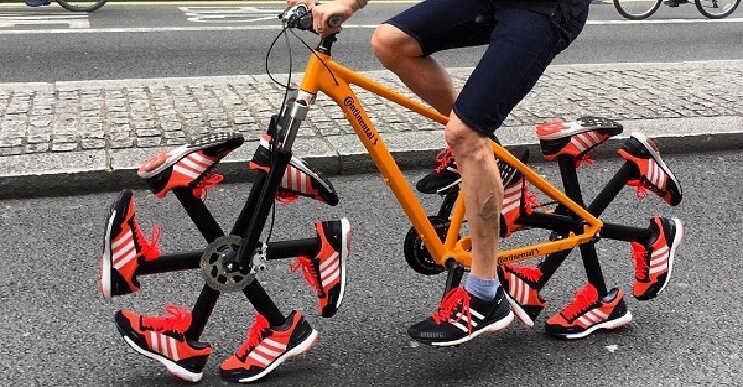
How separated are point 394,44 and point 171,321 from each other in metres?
1.34

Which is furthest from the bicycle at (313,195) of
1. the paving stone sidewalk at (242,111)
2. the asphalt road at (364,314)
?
the paving stone sidewalk at (242,111)

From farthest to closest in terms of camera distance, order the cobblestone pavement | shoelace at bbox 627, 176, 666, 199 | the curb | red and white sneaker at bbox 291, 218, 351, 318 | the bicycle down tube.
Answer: the cobblestone pavement < the curb < shoelace at bbox 627, 176, 666, 199 < red and white sneaker at bbox 291, 218, 351, 318 < the bicycle down tube

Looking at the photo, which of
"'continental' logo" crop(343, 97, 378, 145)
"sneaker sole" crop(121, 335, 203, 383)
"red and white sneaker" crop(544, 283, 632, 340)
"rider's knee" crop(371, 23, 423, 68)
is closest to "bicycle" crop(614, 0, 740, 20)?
"red and white sneaker" crop(544, 283, 632, 340)

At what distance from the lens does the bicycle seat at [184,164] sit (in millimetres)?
3320

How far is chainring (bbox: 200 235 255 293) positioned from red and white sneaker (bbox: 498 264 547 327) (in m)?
1.11

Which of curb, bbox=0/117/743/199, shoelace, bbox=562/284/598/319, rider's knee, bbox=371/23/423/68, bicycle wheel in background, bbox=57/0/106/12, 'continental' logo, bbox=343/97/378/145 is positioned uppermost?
rider's knee, bbox=371/23/423/68

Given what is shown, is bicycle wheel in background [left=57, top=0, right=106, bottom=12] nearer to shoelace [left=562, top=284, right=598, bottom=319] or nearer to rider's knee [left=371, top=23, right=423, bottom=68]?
rider's knee [left=371, top=23, right=423, bottom=68]

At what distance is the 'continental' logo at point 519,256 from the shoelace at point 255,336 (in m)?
0.99

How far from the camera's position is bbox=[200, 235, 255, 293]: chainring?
3398 millimetres

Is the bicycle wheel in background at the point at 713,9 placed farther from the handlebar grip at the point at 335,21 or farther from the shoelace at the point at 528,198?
the handlebar grip at the point at 335,21

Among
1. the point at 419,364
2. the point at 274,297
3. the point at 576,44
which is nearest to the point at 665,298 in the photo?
Result: the point at 419,364

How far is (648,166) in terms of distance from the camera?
401 cm

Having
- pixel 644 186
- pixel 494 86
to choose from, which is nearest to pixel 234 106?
pixel 644 186

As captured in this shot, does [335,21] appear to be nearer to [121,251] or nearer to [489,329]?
[121,251]
